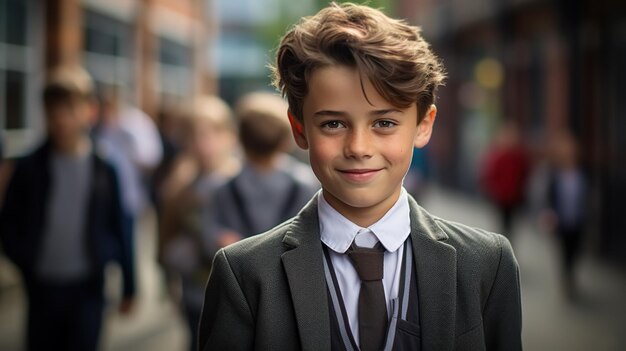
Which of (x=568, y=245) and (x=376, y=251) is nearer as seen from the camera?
(x=376, y=251)

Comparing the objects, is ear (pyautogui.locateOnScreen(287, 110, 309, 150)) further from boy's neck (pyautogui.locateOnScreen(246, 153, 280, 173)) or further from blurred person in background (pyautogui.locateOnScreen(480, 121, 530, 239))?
blurred person in background (pyautogui.locateOnScreen(480, 121, 530, 239))

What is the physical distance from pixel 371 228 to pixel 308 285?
20 cm

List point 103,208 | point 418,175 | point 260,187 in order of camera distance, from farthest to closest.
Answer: point 418,175 < point 103,208 < point 260,187

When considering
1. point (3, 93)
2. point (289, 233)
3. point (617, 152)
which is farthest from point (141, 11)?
point (289, 233)

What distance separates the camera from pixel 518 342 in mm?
1985

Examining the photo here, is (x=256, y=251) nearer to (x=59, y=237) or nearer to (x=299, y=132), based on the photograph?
(x=299, y=132)

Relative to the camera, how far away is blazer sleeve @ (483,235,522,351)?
6.40 ft

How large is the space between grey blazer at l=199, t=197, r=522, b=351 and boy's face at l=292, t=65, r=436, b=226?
15cm

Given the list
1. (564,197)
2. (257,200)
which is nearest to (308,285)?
(257,200)

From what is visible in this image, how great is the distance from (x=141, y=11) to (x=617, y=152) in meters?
14.2

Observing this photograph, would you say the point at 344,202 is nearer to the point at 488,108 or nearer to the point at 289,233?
the point at 289,233

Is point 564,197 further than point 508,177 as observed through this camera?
No

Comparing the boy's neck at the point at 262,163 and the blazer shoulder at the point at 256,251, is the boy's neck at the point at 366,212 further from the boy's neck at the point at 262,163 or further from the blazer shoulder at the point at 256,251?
the boy's neck at the point at 262,163

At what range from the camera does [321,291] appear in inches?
74.6
